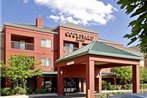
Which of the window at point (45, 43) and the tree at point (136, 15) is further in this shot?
the window at point (45, 43)

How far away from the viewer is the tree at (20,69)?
36094mm

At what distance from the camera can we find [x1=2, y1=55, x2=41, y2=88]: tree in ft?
118

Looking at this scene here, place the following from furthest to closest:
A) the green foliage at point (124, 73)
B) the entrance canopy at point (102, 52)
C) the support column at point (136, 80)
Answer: the green foliage at point (124, 73)
the support column at point (136, 80)
the entrance canopy at point (102, 52)

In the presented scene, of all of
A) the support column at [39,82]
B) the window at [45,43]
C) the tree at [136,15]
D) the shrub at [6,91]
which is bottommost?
the shrub at [6,91]

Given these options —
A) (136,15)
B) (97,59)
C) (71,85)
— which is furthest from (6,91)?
(136,15)

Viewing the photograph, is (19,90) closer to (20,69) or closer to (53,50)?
(20,69)

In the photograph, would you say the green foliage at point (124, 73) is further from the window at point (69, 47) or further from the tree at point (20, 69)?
the tree at point (20, 69)

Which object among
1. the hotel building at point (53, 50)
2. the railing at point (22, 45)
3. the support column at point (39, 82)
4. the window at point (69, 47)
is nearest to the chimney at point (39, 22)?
the hotel building at point (53, 50)

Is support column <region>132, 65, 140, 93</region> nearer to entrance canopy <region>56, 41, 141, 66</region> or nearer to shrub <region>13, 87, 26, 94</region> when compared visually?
entrance canopy <region>56, 41, 141, 66</region>

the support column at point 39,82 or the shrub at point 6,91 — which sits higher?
the support column at point 39,82

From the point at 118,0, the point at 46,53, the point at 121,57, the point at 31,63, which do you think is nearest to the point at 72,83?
the point at 46,53

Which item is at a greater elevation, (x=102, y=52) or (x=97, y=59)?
(x=102, y=52)

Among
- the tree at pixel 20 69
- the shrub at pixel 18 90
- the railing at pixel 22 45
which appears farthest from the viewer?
the railing at pixel 22 45

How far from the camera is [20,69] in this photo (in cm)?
3622
